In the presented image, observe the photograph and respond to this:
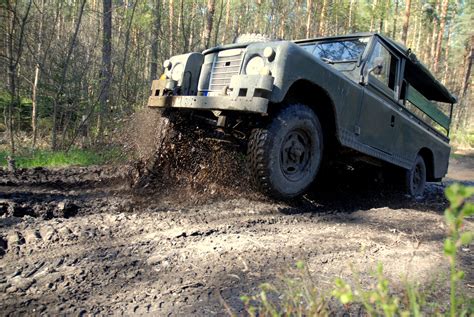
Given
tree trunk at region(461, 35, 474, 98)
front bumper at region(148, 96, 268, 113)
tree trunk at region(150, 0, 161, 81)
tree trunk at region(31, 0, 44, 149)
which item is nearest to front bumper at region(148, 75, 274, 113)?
front bumper at region(148, 96, 268, 113)

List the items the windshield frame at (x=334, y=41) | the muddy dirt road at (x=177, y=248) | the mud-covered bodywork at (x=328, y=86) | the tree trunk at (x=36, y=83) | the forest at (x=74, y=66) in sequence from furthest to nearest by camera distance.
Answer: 1. the tree trunk at (x=36, y=83)
2. the forest at (x=74, y=66)
3. the windshield frame at (x=334, y=41)
4. the mud-covered bodywork at (x=328, y=86)
5. the muddy dirt road at (x=177, y=248)

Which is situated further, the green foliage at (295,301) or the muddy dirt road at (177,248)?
the muddy dirt road at (177,248)

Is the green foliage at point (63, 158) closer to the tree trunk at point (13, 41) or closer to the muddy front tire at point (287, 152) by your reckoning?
the tree trunk at point (13, 41)

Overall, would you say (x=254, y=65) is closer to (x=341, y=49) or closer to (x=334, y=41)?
(x=341, y=49)

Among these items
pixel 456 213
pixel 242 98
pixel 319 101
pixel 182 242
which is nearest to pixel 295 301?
pixel 456 213

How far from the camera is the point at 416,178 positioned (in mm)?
6395

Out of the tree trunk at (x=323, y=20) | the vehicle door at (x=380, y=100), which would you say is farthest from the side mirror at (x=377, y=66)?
the tree trunk at (x=323, y=20)

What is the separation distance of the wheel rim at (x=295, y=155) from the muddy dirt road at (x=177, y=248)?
392 millimetres

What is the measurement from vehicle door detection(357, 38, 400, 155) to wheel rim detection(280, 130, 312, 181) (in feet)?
2.61

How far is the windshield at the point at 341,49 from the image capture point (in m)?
4.79

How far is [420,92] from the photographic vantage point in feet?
20.9

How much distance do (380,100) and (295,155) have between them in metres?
1.60

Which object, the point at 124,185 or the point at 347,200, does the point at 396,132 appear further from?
the point at 124,185

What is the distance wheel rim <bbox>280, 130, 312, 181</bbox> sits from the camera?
3781mm
